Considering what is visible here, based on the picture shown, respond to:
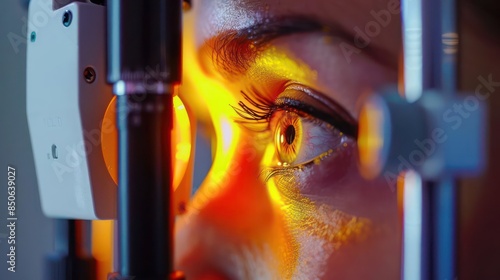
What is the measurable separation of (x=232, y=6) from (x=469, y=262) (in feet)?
1.40

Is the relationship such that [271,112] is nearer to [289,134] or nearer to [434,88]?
[289,134]

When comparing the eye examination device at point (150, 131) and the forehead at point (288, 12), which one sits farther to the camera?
the forehead at point (288, 12)

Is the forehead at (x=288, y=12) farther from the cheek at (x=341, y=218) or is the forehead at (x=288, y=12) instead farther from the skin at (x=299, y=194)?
the cheek at (x=341, y=218)

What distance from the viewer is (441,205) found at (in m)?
0.27

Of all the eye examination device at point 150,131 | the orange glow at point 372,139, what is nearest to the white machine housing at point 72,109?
the eye examination device at point 150,131

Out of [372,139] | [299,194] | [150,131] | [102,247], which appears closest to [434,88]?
[372,139]

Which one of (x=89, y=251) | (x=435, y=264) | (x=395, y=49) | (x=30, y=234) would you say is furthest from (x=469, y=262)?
(x=30, y=234)

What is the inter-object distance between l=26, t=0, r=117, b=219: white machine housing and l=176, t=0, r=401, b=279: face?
166 millimetres

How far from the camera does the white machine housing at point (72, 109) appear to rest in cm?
54

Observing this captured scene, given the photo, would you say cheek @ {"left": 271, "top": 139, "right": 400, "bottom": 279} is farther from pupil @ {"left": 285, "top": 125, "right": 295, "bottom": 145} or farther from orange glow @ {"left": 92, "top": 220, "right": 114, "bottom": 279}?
orange glow @ {"left": 92, "top": 220, "right": 114, "bottom": 279}

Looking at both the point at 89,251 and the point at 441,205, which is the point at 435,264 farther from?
the point at 89,251

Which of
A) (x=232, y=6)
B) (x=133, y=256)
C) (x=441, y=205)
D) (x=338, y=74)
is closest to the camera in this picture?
(x=441, y=205)

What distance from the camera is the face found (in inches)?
18.9

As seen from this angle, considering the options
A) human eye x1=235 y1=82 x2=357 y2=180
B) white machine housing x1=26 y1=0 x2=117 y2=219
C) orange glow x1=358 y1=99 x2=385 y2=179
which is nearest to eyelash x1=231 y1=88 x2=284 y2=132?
human eye x1=235 y1=82 x2=357 y2=180
